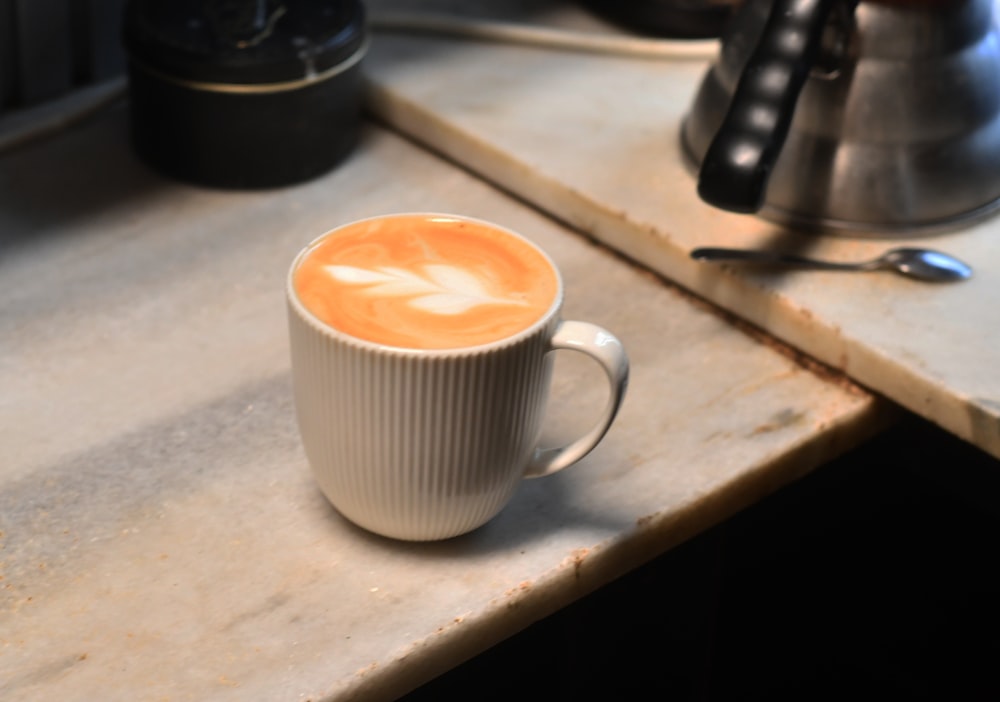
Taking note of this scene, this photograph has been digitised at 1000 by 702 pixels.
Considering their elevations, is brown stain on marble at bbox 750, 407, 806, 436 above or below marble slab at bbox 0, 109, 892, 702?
above

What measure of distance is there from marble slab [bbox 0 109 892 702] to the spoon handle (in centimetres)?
3

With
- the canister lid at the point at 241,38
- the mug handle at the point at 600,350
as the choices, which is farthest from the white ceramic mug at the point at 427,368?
the canister lid at the point at 241,38

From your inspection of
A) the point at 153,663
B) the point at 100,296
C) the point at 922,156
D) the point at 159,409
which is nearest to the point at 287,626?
the point at 153,663

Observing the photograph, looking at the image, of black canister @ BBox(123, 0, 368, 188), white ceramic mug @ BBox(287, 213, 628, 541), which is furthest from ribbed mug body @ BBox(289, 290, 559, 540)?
black canister @ BBox(123, 0, 368, 188)

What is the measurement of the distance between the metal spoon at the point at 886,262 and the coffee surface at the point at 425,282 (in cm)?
20

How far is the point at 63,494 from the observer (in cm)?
51

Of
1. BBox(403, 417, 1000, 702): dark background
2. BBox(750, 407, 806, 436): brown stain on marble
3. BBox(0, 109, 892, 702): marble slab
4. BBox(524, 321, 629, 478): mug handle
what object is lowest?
BBox(403, 417, 1000, 702): dark background

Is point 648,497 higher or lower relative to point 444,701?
higher

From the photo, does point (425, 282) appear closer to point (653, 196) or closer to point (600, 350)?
point (600, 350)

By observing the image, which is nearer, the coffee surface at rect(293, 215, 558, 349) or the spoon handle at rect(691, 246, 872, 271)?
the coffee surface at rect(293, 215, 558, 349)

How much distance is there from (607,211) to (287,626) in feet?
1.14

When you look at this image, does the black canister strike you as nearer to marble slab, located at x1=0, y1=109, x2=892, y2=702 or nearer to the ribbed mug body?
marble slab, located at x1=0, y1=109, x2=892, y2=702

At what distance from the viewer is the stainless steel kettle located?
60 centimetres

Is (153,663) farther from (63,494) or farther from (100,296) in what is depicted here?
(100,296)
